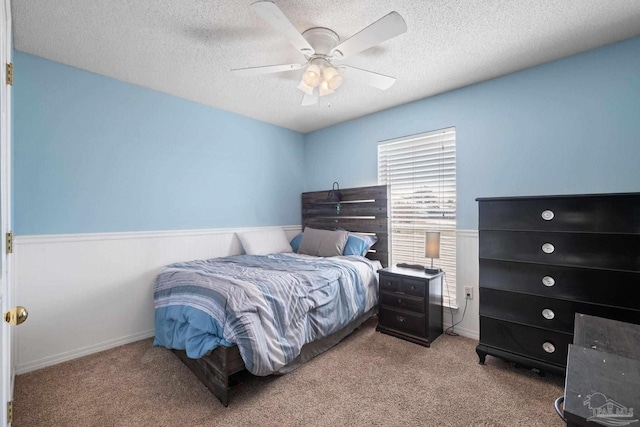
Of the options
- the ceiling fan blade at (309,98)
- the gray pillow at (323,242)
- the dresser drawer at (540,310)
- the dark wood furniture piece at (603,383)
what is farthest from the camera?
the gray pillow at (323,242)

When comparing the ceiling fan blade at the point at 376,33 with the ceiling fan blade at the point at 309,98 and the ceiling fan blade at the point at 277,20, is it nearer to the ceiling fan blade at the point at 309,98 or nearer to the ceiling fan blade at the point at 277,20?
the ceiling fan blade at the point at 277,20

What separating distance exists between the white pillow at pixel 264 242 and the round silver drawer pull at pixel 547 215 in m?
2.73

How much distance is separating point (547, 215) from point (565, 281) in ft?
1.45

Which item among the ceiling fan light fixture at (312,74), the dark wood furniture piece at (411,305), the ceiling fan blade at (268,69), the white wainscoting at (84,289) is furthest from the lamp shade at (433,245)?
the white wainscoting at (84,289)

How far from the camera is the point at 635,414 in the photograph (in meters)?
0.63

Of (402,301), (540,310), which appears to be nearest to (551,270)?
(540,310)

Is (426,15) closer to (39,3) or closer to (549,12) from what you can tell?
(549,12)

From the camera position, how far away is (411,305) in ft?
8.89

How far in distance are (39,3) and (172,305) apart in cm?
212

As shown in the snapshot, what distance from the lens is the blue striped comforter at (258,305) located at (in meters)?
1.84

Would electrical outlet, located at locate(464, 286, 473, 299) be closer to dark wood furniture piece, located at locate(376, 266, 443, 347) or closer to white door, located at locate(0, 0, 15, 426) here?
dark wood furniture piece, located at locate(376, 266, 443, 347)

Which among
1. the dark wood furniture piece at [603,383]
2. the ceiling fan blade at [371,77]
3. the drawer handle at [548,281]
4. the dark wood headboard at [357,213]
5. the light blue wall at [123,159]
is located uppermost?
the ceiling fan blade at [371,77]

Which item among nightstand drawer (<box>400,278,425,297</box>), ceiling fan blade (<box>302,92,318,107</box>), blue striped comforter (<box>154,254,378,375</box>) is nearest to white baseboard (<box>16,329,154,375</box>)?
blue striped comforter (<box>154,254,378,375</box>)

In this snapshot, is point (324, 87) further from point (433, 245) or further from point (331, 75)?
point (433, 245)
